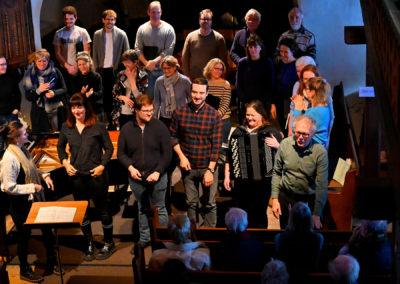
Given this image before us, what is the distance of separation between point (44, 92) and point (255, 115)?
133 inches

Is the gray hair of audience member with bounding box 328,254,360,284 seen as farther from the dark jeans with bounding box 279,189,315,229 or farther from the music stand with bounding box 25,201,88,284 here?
the music stand with bounding box 25,201,88,284

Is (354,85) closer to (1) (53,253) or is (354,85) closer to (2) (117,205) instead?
(2) (117,205)

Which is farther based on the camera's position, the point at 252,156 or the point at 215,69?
the point at 215,69

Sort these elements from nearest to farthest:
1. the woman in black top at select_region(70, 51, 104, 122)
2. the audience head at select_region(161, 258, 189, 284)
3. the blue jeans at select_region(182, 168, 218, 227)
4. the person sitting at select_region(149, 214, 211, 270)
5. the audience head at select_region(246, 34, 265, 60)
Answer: the audience head at select_region(161, 258, 189, 284)
the person sitting at select_region(149, 214, 211, 270)
the blue jeans at select_region(182, 168, 218, 227)
the audience head at select_region(246, 34, 265, 60)
the woman in black top at select_region(70, 51, 104, 122)

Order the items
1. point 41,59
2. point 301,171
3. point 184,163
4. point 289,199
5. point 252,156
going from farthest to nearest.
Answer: point 41,59, point 184,163, point 252,156, point 289,199, point 301,171

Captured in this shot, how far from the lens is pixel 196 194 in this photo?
559 cm

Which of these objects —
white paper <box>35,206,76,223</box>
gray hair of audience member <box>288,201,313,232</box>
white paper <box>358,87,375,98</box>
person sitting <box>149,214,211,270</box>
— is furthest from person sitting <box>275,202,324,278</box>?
white paper <box>358,87,375,98</box>

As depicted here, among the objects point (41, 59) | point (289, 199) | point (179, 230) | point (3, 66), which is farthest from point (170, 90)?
point (179, 230)

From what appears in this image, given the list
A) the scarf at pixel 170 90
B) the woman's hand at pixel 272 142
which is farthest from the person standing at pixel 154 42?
the woman's hand at pixel 272 142

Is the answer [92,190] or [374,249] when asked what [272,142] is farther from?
[92,190]

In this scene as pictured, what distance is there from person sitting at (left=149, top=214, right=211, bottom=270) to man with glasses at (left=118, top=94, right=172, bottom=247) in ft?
4.54

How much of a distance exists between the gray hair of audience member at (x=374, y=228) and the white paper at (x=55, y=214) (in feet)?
7.98

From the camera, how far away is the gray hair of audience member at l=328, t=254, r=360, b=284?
3271 mm

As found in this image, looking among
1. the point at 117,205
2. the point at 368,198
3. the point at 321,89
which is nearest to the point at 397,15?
the point at 321,89
